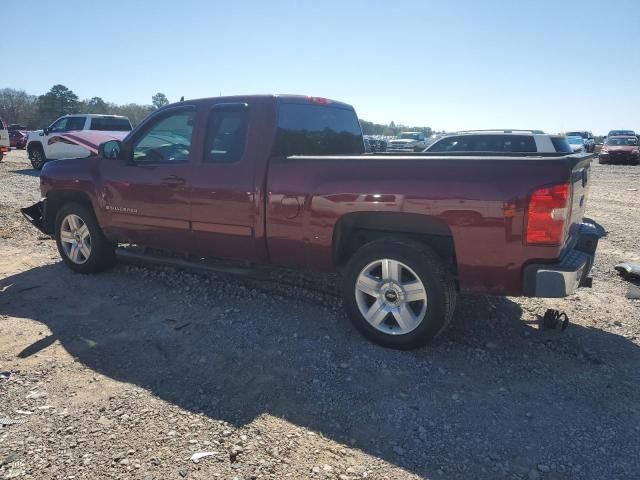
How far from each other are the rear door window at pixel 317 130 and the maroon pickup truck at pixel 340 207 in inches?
0.6

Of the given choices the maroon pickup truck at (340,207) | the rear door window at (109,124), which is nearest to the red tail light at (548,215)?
the maroon pickup truck at (340,207)

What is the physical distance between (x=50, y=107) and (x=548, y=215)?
62.2 meters

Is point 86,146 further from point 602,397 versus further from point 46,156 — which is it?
point 602,397

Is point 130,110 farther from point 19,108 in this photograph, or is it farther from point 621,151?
point 621,151

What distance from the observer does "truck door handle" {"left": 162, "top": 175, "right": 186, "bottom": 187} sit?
4748mm

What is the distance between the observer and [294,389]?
334 cm

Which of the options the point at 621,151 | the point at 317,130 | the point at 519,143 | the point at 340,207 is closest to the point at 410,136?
the point at 621,151

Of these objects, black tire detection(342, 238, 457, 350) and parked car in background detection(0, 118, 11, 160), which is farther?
parked car in background detection(0, 118, 11, 160)

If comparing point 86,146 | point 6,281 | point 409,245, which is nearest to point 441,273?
point 409,245

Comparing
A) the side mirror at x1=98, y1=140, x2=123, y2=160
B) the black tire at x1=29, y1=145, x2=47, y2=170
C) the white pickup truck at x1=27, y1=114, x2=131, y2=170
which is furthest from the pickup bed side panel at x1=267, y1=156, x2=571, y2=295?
the black tire at x1=29, y1=145, x2=47, y2=170

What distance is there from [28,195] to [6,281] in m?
7.36

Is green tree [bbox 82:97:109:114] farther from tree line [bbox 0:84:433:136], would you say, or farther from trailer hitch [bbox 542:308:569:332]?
trailer hitch [bbox 542:308:569:332]

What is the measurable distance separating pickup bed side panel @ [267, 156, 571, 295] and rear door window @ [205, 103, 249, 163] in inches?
20.8

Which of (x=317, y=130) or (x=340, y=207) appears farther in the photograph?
(x=317, y=130)
